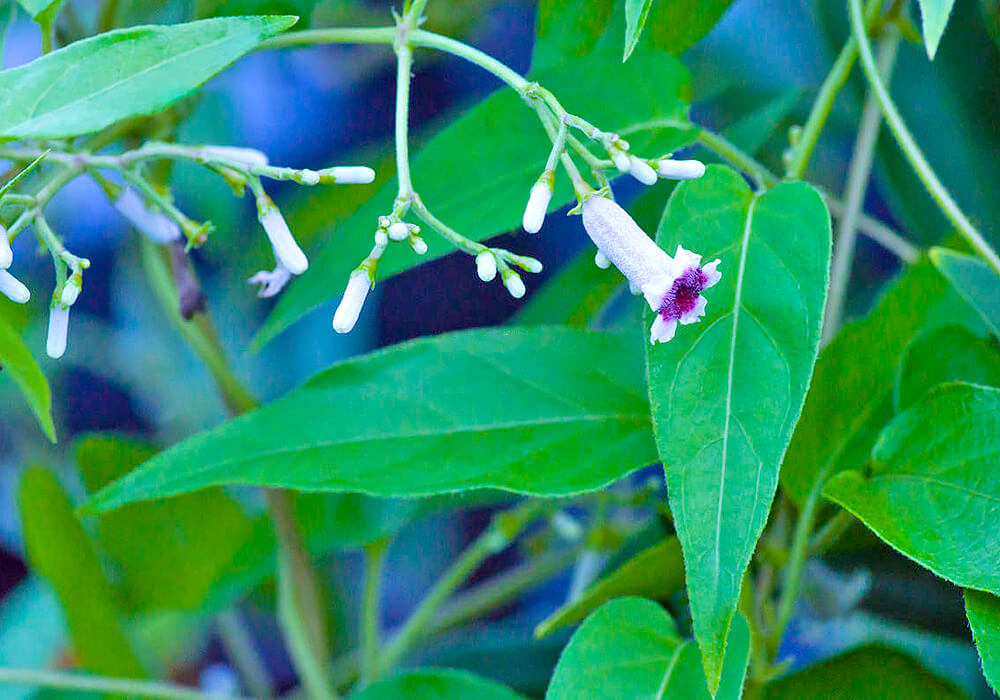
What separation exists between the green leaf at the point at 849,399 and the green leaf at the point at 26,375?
12.9 inches

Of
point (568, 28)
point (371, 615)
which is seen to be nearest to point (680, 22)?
point (568, 28)

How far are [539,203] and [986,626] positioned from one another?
0.23 m

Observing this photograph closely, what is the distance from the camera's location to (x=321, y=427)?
1.46ft

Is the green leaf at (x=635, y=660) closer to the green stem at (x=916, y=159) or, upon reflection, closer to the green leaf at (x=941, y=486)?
the green leaf at (x=941, y=486)

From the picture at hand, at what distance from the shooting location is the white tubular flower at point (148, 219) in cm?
49

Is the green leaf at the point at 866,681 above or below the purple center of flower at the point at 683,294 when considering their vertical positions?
below

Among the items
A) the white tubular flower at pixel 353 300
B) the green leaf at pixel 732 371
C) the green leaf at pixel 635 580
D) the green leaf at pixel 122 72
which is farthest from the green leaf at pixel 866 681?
the green leaf at pixel 122 72

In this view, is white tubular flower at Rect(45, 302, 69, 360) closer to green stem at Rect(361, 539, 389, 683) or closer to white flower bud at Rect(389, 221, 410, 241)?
white flower bud at Rect(389, 221, 410, 241)

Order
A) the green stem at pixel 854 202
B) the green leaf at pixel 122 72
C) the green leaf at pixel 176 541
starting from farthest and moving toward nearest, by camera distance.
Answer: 1. the green leaf at pixel 176 541
2. the green stem at pixel 854 202
3. the green leaf at pixel 122 72

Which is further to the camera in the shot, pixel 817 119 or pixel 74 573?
pixel 74 573

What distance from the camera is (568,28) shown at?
20.2 inches

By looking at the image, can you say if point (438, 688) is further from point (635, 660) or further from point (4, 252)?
point (4, 252)

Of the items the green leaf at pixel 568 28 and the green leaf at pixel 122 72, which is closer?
→ the green leaf at pixel 122 72

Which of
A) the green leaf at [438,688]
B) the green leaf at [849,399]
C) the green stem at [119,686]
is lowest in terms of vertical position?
the green leaf at [438,688]
